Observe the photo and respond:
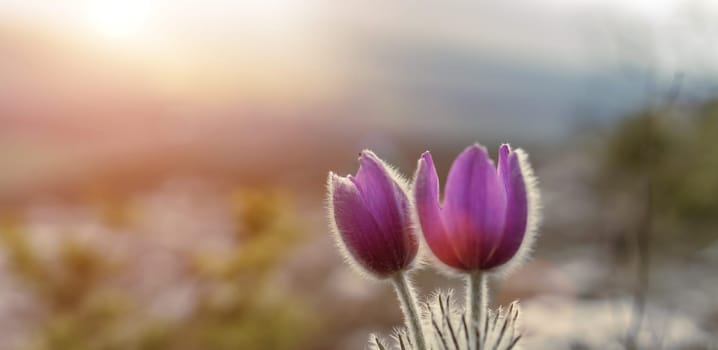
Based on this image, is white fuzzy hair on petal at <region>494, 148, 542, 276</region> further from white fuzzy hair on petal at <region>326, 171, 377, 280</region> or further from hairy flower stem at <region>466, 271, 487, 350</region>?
white fuzzy hair on petal at <region>326, 171, 377, 280</region>

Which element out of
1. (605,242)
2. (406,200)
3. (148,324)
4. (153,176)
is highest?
(153,176)

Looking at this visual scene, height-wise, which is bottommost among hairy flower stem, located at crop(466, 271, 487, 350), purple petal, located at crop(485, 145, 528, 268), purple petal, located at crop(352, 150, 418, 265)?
hairy flower stem, located at crop(466, 271, 487, 350)

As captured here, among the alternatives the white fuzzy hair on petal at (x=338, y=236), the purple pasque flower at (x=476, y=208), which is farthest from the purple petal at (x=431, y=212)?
the white fuzzy hair on petal at (x=338, y=236)

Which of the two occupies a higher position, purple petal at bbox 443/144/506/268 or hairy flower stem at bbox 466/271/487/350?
purple petal at bbox 443/144/506/268

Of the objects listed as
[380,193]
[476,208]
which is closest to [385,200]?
[380,193]

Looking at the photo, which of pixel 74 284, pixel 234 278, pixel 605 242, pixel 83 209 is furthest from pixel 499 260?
pixel 83 209

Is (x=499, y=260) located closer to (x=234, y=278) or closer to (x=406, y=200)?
(x=406, y=200)

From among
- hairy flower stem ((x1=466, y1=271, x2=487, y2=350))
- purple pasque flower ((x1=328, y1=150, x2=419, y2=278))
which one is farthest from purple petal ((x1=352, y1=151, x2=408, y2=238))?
hairy flower stem ((x1=466, y1=271, x2=487, y2=350))

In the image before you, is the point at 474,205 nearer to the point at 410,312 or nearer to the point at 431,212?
the point at 431,212
